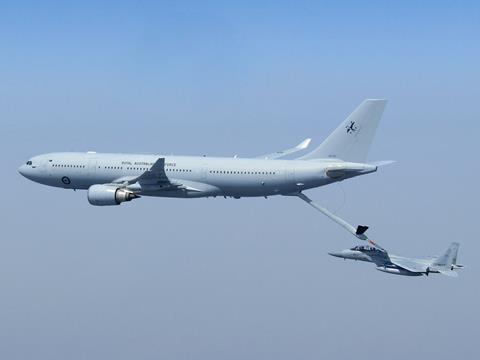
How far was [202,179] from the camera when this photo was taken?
110812 millimetres

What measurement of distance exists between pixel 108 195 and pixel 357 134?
33.1 m

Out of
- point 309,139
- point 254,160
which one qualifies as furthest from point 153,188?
point 309,139

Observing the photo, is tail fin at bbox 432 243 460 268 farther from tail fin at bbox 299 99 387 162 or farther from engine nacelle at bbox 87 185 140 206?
engine nacelle at bbox 87 185 140 206

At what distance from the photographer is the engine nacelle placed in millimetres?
107312

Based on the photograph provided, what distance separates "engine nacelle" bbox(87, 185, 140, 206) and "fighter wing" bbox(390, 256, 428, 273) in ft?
140

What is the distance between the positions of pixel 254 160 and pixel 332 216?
12.6m

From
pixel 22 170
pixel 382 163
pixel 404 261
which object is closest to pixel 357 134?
pixel 382 163

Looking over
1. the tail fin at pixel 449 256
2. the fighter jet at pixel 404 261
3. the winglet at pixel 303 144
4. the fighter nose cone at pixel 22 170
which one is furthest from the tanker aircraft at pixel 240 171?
the tail fin at pixel 449 256

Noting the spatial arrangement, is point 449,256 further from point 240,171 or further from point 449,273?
point 240,171

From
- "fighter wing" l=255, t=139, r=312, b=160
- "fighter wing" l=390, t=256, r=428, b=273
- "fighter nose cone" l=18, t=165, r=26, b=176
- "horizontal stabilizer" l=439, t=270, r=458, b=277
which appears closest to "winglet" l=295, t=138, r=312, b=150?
"fighter wing" l=255, t=139, r=312, b=160

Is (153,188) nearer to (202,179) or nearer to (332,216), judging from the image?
(202,179)

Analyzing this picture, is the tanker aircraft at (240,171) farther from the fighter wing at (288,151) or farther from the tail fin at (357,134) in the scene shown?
the fighter wing at (288,151)

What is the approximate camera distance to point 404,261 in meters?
128

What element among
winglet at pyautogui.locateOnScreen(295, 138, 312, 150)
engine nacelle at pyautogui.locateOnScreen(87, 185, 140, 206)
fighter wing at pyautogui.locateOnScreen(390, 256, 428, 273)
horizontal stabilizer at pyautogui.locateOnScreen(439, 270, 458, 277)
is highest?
winglet at pyautogui.locateOnScreen(295, 138, 312, 150)
